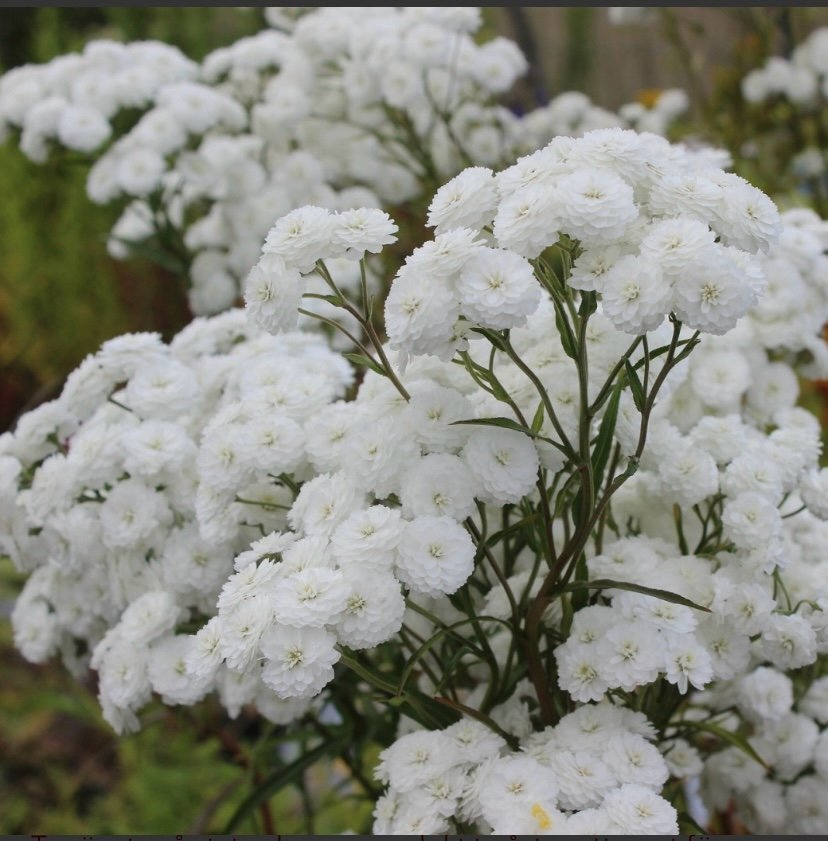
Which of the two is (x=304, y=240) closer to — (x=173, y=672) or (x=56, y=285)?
(x=173, y=672)

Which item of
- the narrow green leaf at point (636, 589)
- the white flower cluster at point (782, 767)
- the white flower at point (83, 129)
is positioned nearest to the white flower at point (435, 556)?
the narrow green leaf at point (636, 589)

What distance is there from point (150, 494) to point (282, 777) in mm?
384

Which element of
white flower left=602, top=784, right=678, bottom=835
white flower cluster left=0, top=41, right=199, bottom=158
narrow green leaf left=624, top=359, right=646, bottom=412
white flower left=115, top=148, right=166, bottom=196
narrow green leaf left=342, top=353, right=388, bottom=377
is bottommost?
white flower left=602, top=784, right=678, bottom=835

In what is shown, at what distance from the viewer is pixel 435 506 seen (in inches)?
35.4

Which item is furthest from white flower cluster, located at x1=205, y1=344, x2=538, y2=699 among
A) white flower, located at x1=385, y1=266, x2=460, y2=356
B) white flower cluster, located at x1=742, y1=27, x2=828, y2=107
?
white flower cluster, located at x1=742, y1=27, x2=828, y2=107

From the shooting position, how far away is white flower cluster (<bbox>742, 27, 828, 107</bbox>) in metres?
2.44

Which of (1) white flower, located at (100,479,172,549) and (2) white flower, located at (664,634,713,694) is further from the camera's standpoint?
(1) white flower, located at (100,479,172,549)

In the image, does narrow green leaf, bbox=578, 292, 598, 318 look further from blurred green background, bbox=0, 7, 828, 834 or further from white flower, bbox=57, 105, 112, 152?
white flower, bbox=57, 105, 112, 152

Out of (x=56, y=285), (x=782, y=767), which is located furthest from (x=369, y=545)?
(x=56, y=285)

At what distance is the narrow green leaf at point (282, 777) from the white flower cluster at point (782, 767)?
446mm

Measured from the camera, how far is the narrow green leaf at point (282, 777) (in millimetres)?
1257

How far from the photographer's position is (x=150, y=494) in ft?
3.76

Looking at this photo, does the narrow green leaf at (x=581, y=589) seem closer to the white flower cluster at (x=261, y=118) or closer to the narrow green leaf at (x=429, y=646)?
the narrow green leaf at (x=429, y=646)

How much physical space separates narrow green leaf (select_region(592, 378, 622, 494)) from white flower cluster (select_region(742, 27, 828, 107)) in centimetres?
183
